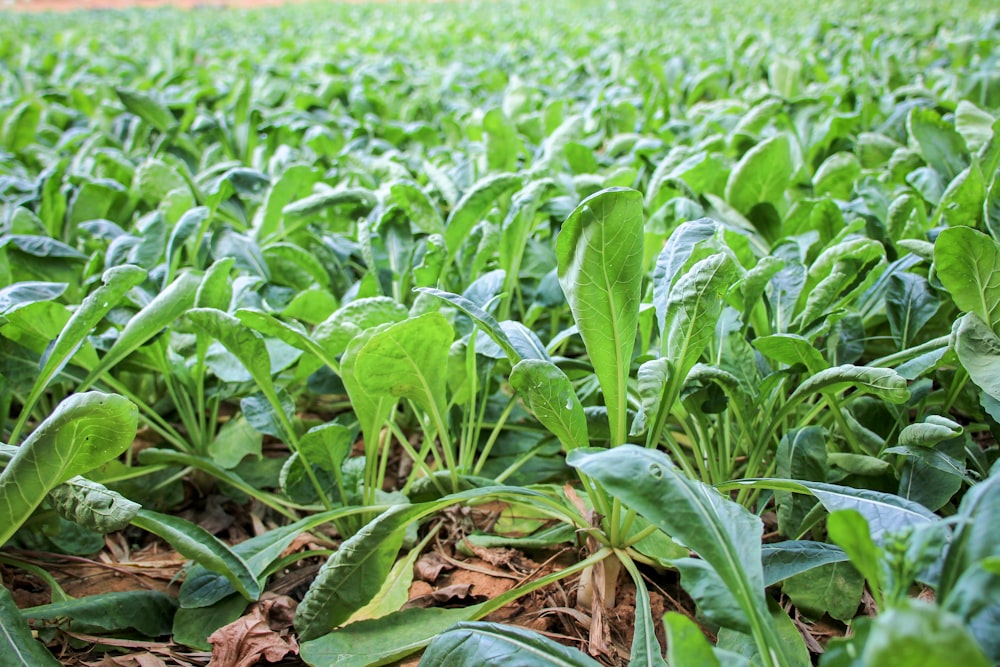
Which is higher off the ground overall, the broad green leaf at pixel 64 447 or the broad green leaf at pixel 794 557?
the broad green leaf at pixel 64 447

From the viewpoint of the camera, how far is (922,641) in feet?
1.44

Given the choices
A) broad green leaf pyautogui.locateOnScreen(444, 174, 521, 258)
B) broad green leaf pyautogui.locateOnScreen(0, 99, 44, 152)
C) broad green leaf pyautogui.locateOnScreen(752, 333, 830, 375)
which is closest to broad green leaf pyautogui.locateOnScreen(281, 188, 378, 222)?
broad green leaf pyautogui.locateOnScreen(444, 174, 521, 258)

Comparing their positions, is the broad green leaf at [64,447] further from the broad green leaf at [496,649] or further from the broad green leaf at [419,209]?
the broad green leaf at [419,209]

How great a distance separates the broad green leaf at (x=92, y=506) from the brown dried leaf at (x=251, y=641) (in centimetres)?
20

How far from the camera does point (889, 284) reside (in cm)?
115

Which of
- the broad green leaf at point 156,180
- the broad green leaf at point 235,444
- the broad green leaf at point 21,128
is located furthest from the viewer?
the broad green leaf at point 21,128

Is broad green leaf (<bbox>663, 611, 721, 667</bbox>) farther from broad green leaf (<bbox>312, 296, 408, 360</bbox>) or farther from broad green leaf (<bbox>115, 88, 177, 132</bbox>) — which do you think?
broad green leaf (<bbox>115, 88, 177, 132</bbox>)

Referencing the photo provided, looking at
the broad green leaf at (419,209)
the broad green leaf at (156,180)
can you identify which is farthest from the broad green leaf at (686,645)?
the broad green leaf at (156,180)

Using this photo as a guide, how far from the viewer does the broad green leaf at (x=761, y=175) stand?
56.2 inches

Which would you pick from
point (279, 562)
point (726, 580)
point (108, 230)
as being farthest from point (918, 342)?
point (108, 230)

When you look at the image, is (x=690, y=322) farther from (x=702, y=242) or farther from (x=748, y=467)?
(x=748, y=467)

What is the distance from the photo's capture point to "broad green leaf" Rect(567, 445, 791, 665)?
655mm

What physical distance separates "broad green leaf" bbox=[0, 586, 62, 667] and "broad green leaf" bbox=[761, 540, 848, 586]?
2.71 feet

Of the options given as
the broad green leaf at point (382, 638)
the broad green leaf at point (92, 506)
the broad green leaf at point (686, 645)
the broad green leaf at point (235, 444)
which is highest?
the broad green leaf at point (686, 645)
